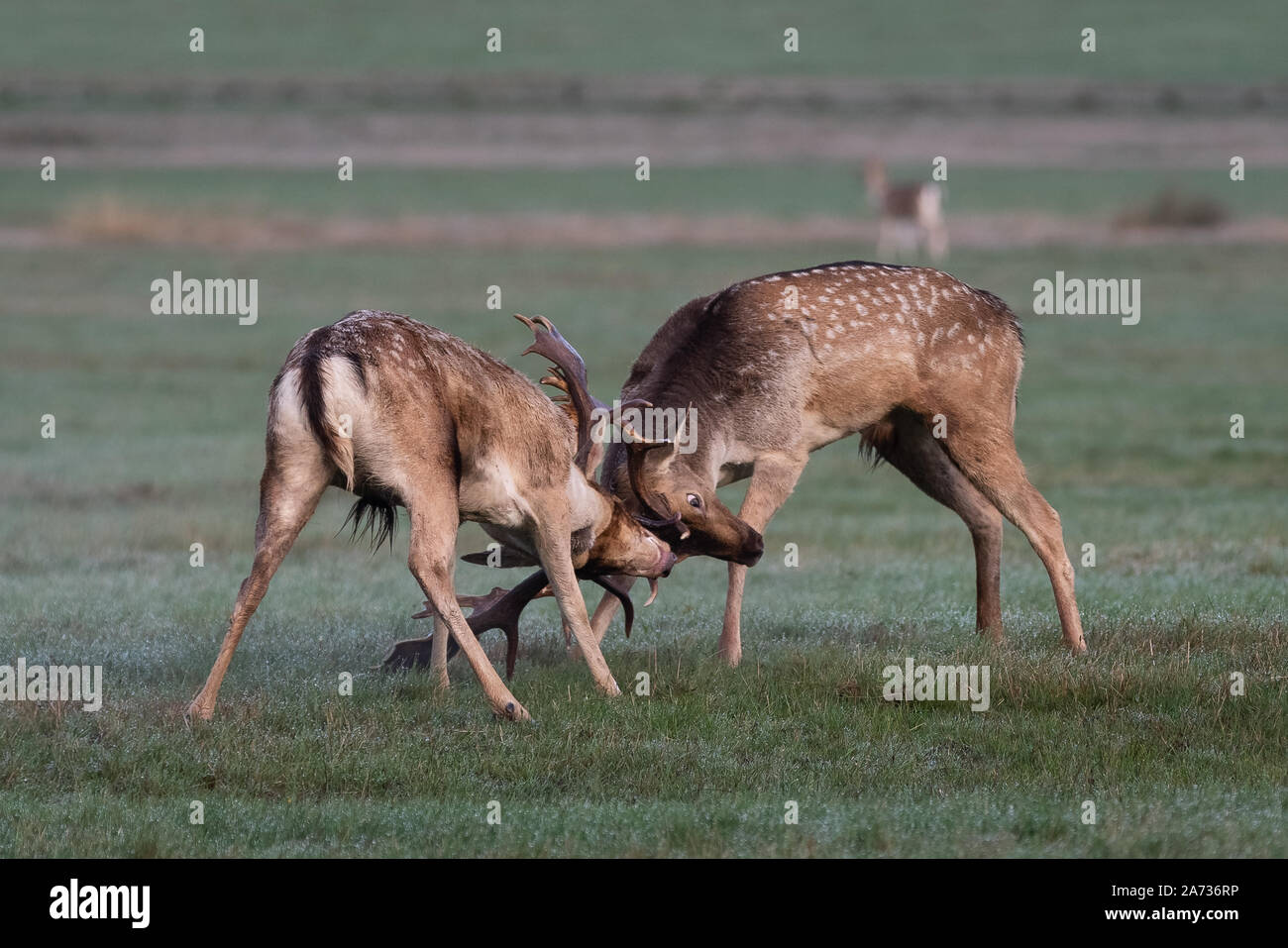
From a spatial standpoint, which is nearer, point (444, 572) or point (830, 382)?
point (444, 572)

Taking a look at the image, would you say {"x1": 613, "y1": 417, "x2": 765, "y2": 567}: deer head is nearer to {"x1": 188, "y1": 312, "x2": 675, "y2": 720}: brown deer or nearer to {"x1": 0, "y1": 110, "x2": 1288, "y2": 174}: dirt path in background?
{"x1": 188, "y1": 312, "x2": 675, "y2": 720}: brown deer

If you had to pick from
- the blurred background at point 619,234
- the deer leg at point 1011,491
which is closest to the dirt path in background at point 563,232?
the blurred background at point 619,234

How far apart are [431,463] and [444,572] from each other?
0.51m

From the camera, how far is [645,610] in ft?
40.5

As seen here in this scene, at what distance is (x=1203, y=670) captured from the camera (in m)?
9.46

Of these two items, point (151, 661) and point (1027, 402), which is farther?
point (1027, 402)

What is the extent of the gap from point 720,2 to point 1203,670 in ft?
294

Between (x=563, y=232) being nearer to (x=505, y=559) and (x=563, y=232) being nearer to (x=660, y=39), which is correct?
(x=505, y=559)

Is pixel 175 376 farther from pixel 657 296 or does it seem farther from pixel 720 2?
pixel 720 2

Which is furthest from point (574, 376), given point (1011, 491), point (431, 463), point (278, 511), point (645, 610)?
point (645, 610)
